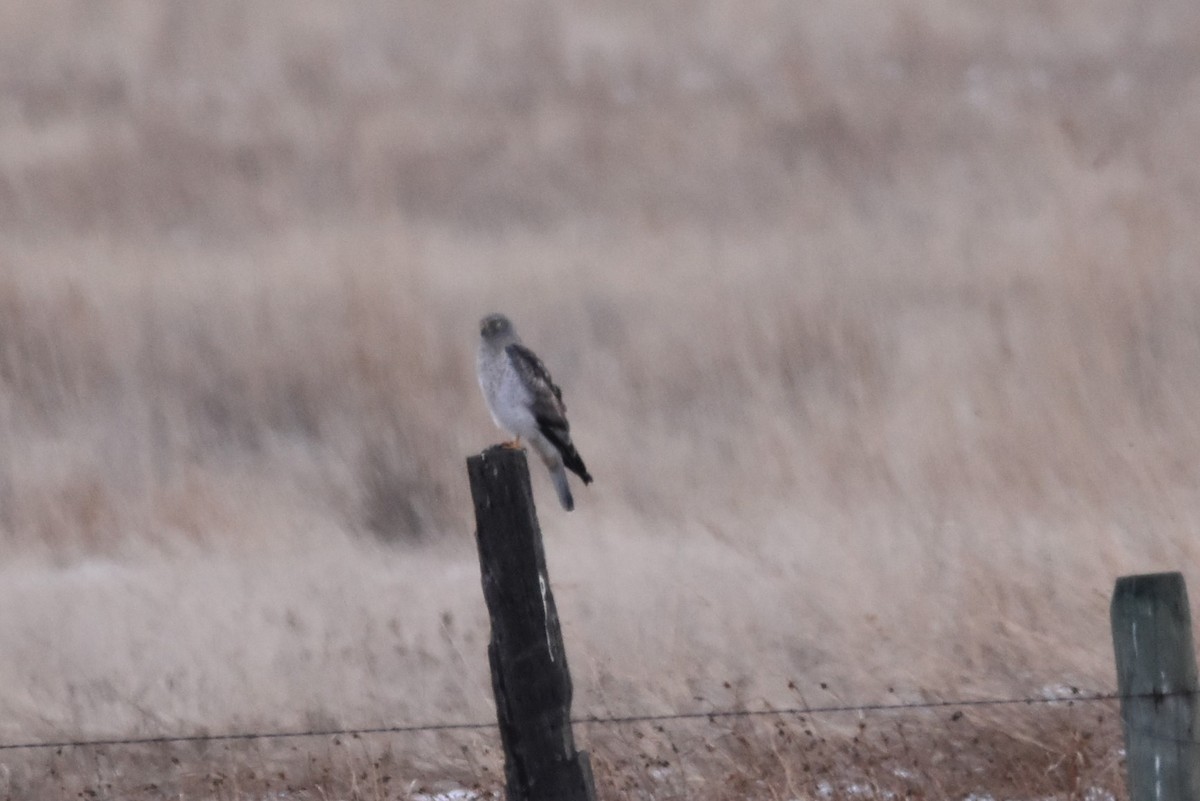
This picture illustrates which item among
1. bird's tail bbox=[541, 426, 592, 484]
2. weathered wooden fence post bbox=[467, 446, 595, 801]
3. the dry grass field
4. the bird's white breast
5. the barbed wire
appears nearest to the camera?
weathered wooden fence post bbox=[467, 446, 595, 801]

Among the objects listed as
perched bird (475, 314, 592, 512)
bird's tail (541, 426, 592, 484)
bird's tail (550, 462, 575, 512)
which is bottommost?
bird's tail (550, 462, 575, 512)

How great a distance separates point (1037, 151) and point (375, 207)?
5503 mm

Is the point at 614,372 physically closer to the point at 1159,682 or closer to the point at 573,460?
the point at 573,460

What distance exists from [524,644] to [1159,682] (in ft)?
3.82

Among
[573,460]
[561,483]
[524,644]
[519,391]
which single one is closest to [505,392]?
[519,391]

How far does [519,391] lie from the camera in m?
6.34

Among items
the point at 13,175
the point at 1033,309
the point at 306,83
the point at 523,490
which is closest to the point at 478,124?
the point at 306,83

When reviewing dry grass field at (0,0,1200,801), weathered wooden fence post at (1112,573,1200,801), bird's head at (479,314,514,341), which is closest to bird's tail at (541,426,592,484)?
bird's head at (479,314,514,341)

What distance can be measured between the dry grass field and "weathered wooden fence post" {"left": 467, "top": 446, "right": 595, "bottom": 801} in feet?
5.58

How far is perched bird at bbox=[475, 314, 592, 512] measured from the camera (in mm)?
6324

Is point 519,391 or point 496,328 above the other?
point 496,328

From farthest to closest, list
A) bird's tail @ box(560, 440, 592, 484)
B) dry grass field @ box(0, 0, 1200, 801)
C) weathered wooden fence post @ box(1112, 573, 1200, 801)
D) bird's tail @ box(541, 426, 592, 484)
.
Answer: dry grass field @ box(0, 0, 1200, 801) → bird's tail @ box(541, 426, 592, 484) → bird's tail @ box(560, 440, 592, 484) → weathered wooden fence post @ box(1112, 573, 1200, 801)

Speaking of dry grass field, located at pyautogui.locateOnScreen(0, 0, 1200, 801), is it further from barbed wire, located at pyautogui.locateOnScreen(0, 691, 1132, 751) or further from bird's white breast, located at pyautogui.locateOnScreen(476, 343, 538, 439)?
bird's white breast, located at pyautogui.locateOnScreen(476, 343, 538, 439)

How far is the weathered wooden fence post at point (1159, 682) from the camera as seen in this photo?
11.1 feet
